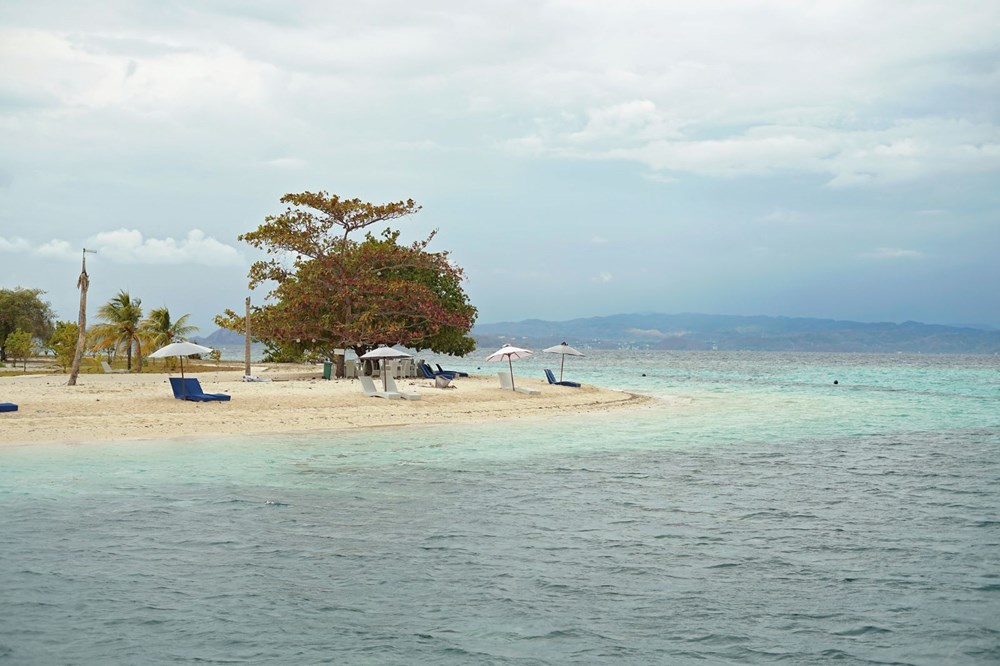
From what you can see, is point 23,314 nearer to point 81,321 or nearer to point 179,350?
point 81,321

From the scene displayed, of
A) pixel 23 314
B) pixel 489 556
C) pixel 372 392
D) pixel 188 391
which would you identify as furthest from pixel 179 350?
pixel 23 314

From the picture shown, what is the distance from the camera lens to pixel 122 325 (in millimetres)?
49094

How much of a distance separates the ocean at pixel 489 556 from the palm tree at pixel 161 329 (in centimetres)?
3476

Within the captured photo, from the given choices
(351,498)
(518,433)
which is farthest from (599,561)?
(518,433)

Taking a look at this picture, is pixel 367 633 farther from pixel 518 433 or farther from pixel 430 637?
pixel 518 433

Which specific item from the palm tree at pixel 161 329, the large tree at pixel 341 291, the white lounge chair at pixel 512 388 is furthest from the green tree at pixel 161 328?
the white lounge chair at pixel 512 388

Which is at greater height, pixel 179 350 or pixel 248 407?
pixel 179 350

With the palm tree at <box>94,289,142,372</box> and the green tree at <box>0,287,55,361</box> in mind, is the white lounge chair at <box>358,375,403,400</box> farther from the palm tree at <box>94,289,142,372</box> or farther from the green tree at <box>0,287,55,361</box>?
the green tree at <box>0,287,55,361</box>

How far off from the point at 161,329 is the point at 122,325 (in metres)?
4.59

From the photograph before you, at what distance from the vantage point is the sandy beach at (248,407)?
20859 millimetres

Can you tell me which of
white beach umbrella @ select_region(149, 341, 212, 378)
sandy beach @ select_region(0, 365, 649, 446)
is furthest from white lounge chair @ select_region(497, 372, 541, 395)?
white beach umbrella @ select_region(149, 341, 212, 378)

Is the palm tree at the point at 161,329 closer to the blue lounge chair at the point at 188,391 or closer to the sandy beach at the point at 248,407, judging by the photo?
the sandy beach at the point at 248,407

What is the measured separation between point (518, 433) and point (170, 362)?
117 ft

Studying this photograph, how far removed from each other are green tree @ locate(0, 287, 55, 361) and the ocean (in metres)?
59.8
